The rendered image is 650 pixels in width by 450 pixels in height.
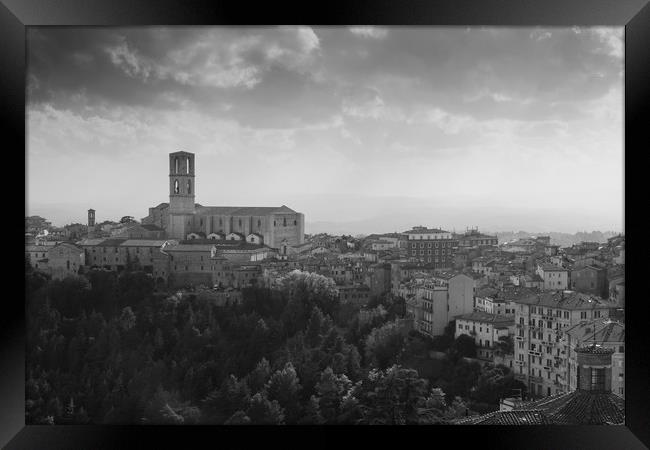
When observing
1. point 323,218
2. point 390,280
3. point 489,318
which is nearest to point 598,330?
point 489,318

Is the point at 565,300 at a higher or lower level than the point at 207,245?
lower

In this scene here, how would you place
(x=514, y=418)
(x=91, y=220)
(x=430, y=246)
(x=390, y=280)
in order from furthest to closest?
(x=390, y=280) → (x=430, y=246) → (x=91, y=220) → (x=514, y=418)

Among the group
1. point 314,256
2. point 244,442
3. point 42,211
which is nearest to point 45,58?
point 42,211

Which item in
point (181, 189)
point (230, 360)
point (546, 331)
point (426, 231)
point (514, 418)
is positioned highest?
point (181, 189)

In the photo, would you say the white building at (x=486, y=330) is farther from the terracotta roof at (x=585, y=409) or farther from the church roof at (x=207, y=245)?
the church roof at (x=207, y=245)

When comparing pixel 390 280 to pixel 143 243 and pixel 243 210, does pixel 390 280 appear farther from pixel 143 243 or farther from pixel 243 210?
pixel 143 243

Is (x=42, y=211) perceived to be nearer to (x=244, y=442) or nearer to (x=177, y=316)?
(x=177, y=316)
